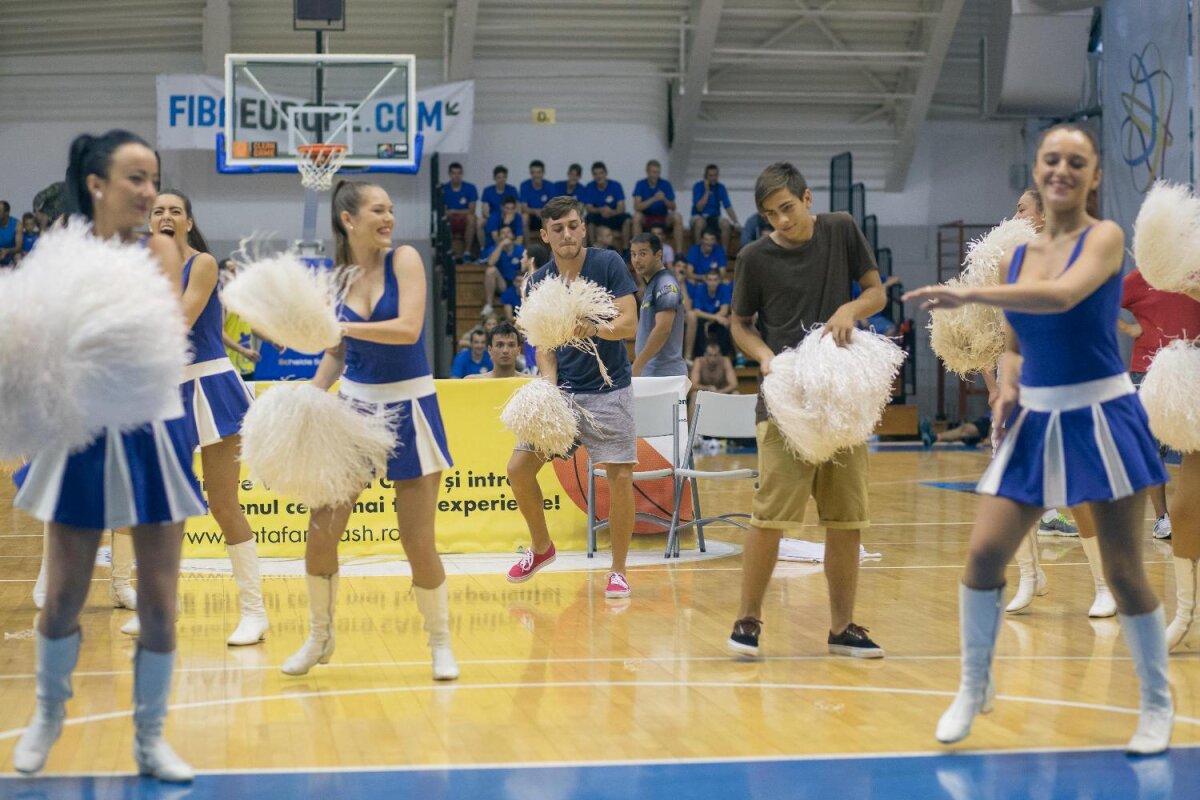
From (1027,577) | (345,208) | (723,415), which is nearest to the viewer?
(345,208)

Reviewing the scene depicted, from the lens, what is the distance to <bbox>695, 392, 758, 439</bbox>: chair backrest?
25.6ft

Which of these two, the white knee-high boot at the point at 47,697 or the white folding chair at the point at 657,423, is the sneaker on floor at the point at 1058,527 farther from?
the white knee-high boot at the point at 47,697

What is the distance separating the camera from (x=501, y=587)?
6.34 m

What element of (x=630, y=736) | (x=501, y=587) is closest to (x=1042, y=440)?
(x=630, y=736)

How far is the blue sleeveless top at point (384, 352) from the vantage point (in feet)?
13.6

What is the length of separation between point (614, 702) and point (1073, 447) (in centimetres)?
Answer: 153

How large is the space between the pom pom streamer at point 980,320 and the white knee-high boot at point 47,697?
129 inches

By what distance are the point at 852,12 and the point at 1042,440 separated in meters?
14.5

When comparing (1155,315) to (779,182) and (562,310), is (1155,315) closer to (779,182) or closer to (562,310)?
(779,182)

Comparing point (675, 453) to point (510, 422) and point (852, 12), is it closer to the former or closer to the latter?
point (510, 422)

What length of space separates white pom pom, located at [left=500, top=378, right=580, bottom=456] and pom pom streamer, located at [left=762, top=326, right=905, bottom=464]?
1.52m

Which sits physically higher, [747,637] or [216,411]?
[216,411]

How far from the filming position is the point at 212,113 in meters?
15.8

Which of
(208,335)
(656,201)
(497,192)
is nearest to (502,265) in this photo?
(497,192)
